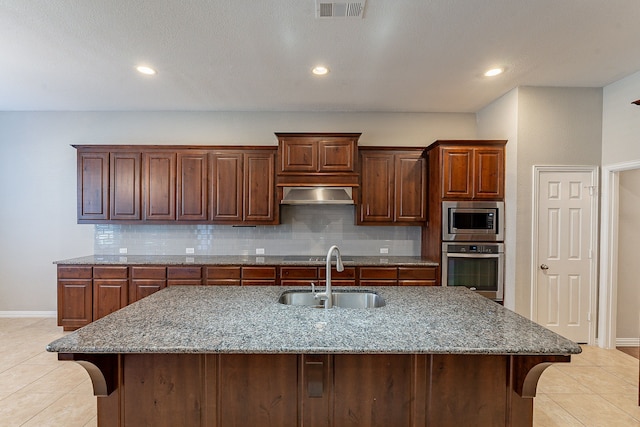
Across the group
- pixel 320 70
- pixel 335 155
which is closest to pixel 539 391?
pixel 335 155

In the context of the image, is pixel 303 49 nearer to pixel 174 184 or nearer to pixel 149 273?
pixel 174 184

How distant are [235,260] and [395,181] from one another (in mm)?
2301

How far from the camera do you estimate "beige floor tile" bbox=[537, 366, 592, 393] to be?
9.05 ft

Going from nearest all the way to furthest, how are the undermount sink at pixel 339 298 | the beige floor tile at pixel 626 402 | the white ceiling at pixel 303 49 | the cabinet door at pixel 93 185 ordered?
the white ceiling at pixel 303 49 < the undermount sink at pixel 339 298 < the beige floor tile at pixel 626 402 < the cabinet door at pixel 93 185

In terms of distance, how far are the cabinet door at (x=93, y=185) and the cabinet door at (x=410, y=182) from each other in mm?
3791

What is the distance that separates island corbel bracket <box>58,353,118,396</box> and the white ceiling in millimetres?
2213

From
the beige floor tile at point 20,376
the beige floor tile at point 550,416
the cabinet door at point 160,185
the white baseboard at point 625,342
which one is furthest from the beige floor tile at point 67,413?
the white baseboard at point 625,342

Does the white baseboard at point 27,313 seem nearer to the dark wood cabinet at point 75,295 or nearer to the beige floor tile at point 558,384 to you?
the dark wood cabinet at point 75,295

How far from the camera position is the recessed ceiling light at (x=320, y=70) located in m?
3.12

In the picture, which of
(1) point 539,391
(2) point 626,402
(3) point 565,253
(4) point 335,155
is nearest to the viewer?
(2) point 626,402

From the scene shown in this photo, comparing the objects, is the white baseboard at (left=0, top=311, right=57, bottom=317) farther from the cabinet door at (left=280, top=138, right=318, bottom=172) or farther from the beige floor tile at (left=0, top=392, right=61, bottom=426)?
the cabinet door at (left=280, top=138, right=318, bottom=172)

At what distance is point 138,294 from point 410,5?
409 centimetres

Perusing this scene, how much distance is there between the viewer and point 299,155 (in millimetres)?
4062

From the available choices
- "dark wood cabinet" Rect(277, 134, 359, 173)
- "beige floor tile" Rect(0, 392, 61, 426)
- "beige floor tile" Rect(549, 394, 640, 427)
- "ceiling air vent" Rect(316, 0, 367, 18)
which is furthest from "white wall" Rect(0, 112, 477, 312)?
"beige floor tile" Rect(549, 394, 640, 427)
